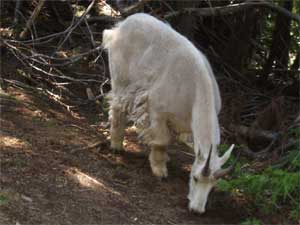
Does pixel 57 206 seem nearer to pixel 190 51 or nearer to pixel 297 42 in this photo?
pixel 190 51

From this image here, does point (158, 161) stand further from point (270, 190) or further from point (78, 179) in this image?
point (270, 190)

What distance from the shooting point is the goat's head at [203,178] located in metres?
5.64

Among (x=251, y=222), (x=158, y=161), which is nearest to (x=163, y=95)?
(x=158, y=161)

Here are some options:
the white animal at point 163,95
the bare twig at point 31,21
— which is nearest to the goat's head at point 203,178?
the white animal at point 163,95

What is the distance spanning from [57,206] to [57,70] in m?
3.37

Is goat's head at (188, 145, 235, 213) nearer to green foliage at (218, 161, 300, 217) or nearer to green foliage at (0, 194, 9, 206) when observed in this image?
green foliage at (218, 161, 300, 217)

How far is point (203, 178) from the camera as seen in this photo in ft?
18.6

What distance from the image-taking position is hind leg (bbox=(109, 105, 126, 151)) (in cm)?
699

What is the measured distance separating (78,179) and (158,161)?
1.01 metres

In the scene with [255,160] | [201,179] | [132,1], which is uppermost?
[132,1]

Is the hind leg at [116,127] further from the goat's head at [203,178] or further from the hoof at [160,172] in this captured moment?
the goat's head at [203,178]

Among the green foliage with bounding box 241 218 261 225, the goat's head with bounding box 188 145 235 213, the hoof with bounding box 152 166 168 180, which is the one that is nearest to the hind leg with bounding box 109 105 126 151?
the hoof with bounding box 152 166 168 180

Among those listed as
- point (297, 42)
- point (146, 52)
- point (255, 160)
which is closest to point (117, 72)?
point (146, 52)

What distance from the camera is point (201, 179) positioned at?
5.68m
